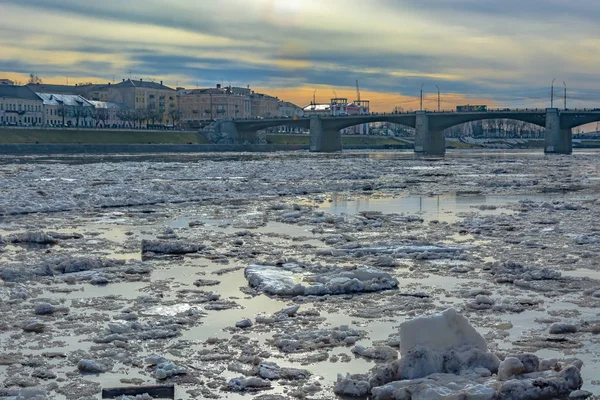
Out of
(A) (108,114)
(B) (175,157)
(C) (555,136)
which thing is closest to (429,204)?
(B) (175,157)

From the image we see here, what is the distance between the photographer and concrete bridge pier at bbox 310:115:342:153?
13025 centimetres

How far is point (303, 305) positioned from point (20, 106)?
167 metres

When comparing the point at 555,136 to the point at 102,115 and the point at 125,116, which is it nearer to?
the point at 125,116

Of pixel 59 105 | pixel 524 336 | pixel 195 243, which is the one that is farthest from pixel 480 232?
pixel 59 105

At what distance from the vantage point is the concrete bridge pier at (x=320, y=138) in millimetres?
130250

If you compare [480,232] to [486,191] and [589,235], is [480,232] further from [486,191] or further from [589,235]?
[486,191]

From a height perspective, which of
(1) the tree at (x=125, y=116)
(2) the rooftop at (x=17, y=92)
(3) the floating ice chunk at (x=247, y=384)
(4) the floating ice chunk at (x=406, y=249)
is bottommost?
(3) the floating ice chunk at (x=247, y=384)

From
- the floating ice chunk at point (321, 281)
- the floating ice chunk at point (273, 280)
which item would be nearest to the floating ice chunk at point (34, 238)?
the floating ice chunk at point (273, 280)

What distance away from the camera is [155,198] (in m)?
27.0

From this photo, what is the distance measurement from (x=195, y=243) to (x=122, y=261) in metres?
2.54

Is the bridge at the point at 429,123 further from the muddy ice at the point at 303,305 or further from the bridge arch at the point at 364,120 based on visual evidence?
the muddy ice at the point at 303,305

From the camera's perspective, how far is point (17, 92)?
545ft

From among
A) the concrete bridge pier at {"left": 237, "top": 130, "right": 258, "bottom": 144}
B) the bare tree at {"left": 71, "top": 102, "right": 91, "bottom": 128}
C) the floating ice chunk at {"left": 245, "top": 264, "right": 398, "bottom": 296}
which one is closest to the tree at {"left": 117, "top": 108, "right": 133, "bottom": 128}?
the bare tree at {"left": 71, "top": 102, "right": 91, "bottom": 128}

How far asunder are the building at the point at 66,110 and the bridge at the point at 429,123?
44.2 meters
